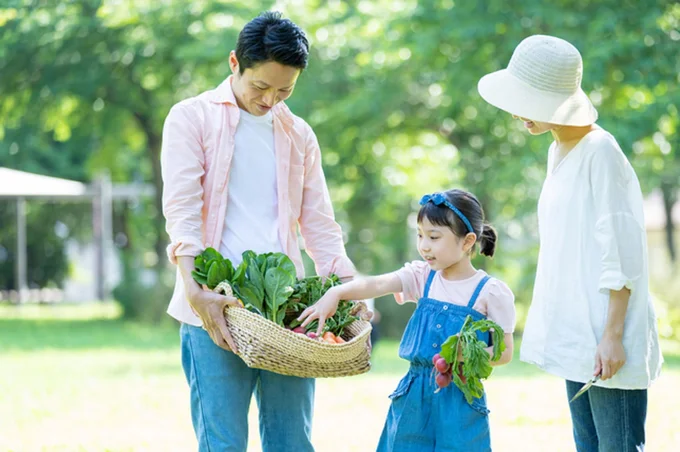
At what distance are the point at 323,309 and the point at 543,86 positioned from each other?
1071 mm

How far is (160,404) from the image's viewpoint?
911 cm

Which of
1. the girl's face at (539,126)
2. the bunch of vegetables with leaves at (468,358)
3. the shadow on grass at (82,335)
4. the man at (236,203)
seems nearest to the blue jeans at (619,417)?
the bunch of vegetables with leaves at (468,358)

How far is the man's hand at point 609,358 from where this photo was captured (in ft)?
11.6

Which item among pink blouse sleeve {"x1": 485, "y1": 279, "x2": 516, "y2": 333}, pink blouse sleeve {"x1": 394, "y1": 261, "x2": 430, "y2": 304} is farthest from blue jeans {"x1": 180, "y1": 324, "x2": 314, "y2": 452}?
pink blouse sleeve {"x1": 485, "y1": 279, "x2": 516, "y2": 333}

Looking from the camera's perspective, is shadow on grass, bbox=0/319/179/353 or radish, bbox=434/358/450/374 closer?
radish, bbox=434/358/450/374

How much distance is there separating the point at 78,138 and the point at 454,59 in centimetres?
980

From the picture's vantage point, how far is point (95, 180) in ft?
82.8

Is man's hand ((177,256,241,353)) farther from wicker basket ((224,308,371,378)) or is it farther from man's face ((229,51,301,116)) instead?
man's face ((229,51,301,116))

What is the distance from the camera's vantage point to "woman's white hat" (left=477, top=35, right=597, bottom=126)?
371 centimetres

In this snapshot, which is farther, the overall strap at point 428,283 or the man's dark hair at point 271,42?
the overall strap at point 428,283

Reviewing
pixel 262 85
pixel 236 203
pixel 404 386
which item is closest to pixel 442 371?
pixel 404 386

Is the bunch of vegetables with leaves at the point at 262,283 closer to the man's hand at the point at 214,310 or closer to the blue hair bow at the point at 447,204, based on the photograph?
the man's hand at the point at 214,310

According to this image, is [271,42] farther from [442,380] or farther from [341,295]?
[442,380]

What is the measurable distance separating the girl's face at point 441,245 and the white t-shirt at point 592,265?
0.31 m
